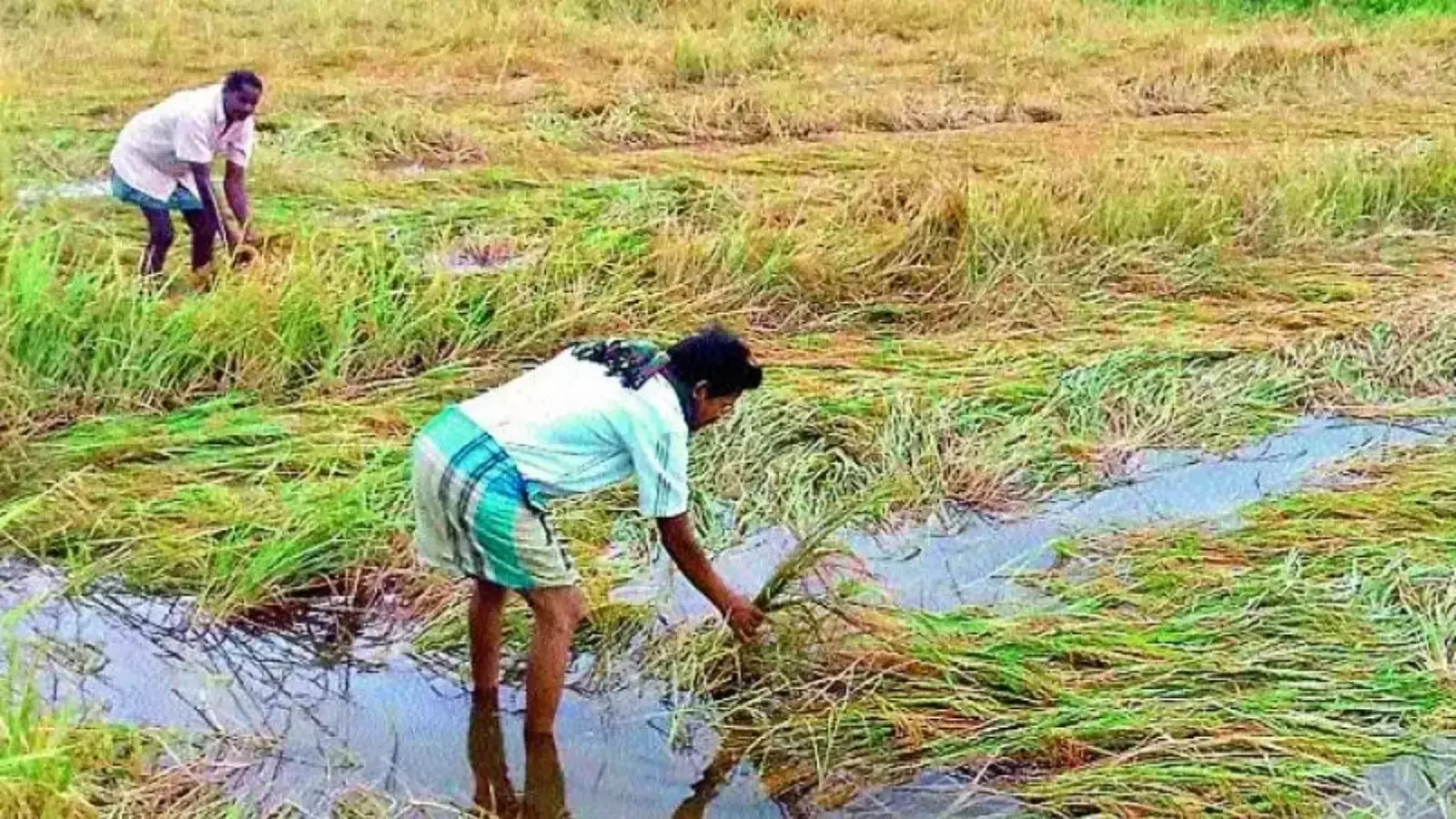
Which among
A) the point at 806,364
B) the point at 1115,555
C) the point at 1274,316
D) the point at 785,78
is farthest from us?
the point at 785,78

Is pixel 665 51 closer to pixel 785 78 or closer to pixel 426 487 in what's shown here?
pixel 785 78

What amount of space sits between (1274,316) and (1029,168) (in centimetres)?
191

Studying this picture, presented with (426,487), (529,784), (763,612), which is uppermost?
(426,487)

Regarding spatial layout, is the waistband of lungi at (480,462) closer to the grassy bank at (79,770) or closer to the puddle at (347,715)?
Answer: the puddle at (347,715)

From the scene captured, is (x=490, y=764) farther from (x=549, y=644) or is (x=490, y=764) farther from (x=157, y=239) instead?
(x=157, y=239)

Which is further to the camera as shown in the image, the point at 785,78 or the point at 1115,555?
the point at 785,78

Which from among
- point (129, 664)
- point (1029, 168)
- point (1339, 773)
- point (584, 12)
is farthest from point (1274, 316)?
point (584, 12)

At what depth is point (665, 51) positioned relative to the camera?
11461 millimetres

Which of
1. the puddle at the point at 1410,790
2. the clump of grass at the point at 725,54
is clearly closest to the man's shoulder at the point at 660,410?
the puddle at the point at 1410,790

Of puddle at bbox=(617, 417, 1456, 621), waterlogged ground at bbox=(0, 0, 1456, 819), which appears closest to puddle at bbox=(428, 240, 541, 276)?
waterlogged ground at bbox=(0, 0, 1456, 819)

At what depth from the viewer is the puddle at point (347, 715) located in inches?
136

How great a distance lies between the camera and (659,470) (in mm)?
3256

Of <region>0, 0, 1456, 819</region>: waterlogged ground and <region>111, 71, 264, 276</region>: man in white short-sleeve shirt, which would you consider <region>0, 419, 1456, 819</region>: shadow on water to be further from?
<region>111, 71, 264, 276</region>: man in white short-sleeve shirt

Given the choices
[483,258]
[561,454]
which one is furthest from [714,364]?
[483,258]
